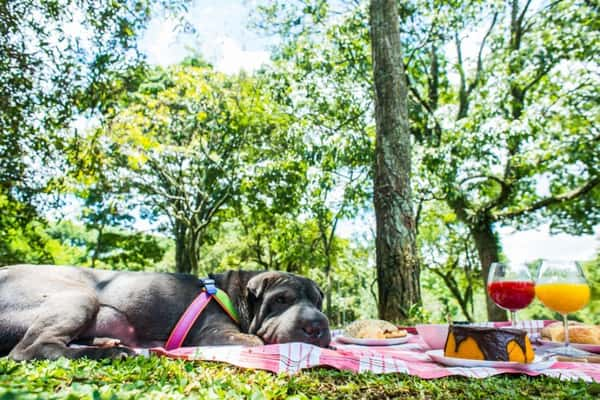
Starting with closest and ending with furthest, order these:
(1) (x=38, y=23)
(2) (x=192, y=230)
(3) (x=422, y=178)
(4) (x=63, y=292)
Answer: (4) (x=63, y=292) < (1) (x=38, y=23) < (3) (x=422, y=178) < (2) (x=192, y=230)

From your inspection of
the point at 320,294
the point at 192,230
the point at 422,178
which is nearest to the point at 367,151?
the point at 422,178

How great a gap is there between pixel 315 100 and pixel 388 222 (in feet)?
35.3

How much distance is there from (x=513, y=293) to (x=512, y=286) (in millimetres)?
42

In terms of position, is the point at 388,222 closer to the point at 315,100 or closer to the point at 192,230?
the point at 315,100

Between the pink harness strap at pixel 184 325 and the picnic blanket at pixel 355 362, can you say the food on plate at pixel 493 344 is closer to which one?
the picnic blanket at pixel 355 362

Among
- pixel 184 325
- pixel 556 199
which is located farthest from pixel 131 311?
pixel 556 199

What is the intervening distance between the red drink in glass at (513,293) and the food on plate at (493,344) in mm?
543

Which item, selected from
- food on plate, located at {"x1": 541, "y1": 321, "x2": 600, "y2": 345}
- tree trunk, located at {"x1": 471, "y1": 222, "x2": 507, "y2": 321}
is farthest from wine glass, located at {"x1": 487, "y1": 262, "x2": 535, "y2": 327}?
tree trunk, located at {"x1": 471, "y1": 222, "x2": 507, "y2": 321}

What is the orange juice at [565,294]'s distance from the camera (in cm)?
265

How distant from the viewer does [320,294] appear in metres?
3.81

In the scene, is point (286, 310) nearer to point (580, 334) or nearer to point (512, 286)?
point (512, 286)

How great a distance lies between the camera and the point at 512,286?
265 cm

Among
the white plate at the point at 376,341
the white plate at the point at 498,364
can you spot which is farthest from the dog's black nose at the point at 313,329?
the white plate at the point at 498,364

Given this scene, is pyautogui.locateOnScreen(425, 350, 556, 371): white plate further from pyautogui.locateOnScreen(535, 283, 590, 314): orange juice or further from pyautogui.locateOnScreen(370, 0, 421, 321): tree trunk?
pyautogui.locateOnScreen(370, 0, 421, 321): tree trunk
